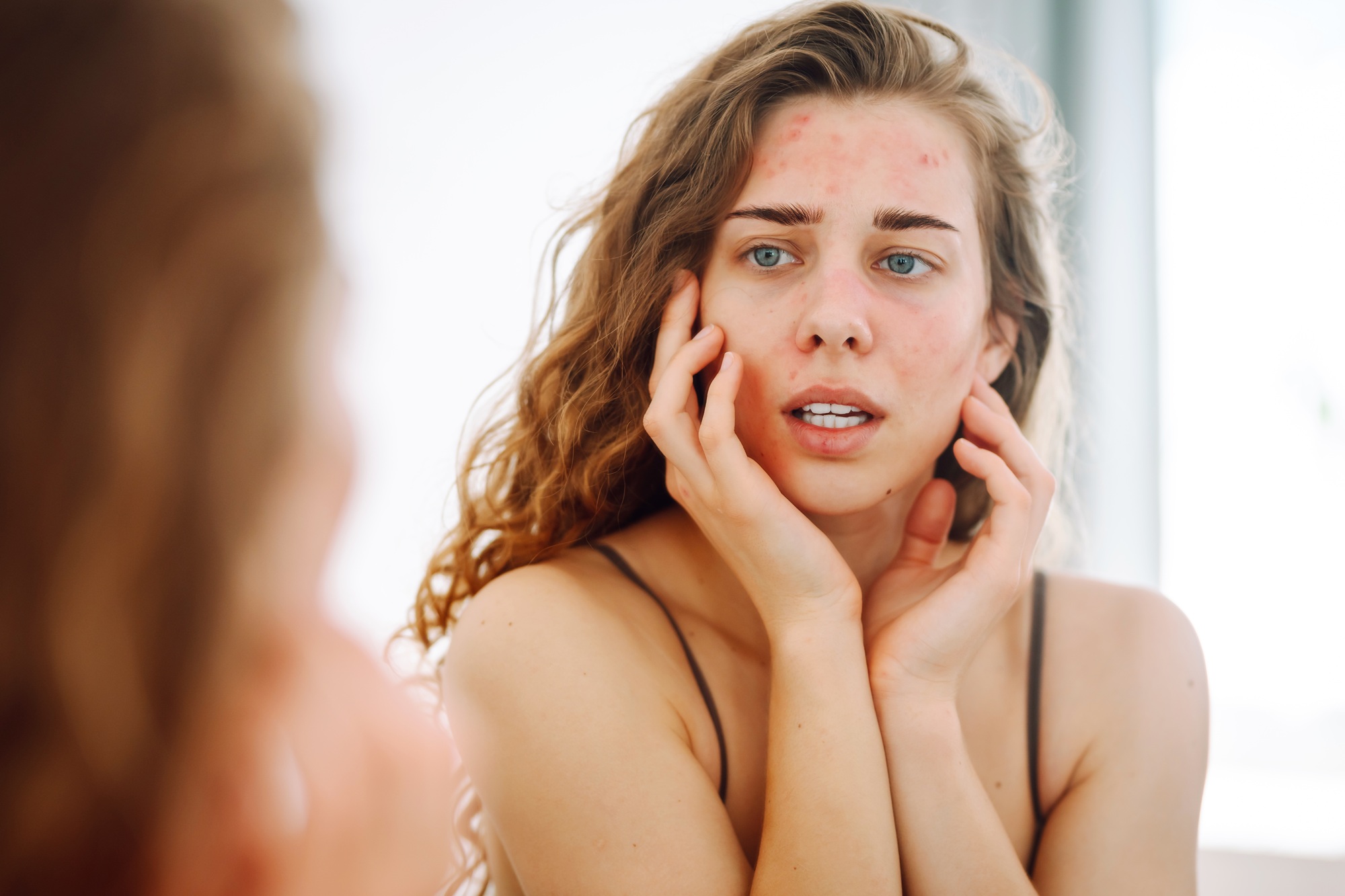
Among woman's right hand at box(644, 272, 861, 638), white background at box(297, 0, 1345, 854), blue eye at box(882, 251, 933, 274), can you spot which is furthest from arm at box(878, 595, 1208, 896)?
white background at box(297, 0, 1345, 854)

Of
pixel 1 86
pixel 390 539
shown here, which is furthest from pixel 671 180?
pixel 390 539

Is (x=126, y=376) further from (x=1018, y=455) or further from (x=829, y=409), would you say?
(x=1018, y=455)

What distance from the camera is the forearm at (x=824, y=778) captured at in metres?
0.87

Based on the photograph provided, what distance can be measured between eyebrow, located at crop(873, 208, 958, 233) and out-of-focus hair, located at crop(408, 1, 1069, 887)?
0.53 ft

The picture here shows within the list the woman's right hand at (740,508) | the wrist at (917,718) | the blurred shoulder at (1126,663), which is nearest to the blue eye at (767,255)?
the woman's right hand at (740,508)

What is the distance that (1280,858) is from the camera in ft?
6.03

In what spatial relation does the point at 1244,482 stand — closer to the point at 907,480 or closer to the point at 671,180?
the point at 907,480

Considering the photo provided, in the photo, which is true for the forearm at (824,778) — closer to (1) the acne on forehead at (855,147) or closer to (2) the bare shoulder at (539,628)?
(2) the bare shoulder at (539,628)

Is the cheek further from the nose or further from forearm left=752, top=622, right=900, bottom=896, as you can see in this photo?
forearm left=752, top=622, right=900, bottom=896

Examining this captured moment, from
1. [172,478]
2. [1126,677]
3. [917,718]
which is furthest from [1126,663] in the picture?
[172,478]

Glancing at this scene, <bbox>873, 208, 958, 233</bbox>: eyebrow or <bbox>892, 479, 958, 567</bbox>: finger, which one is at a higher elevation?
<bbox>873, 208, 958, 233</bbox>: eyebrow

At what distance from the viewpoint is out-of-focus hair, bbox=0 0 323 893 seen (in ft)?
1.25

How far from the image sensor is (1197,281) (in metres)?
2.11

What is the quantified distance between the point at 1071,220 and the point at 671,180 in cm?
143
